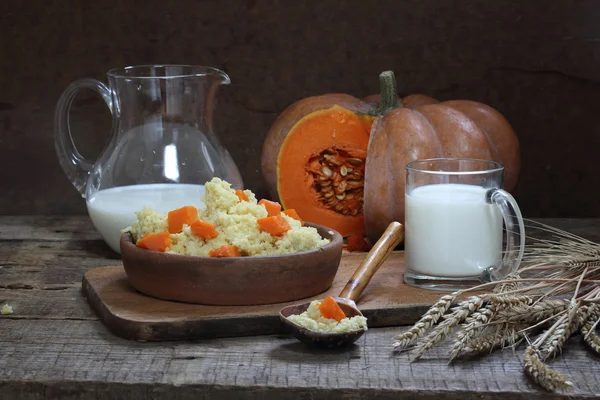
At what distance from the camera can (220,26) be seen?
1.89 metres

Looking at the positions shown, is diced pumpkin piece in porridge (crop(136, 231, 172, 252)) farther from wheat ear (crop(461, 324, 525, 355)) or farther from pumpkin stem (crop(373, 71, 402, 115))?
pumpkin stem (crop(373, 71, 402, 115))

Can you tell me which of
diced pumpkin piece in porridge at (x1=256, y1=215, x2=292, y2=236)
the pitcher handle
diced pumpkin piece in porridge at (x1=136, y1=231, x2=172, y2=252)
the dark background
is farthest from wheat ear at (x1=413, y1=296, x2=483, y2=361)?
the dark background

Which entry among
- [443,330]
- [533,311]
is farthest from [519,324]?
[443,330]

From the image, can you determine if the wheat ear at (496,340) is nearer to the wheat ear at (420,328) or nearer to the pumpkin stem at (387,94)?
the wheat ear at (420,328)

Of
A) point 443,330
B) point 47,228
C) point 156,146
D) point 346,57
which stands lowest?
point 47,228

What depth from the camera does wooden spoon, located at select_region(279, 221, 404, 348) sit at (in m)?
1.02

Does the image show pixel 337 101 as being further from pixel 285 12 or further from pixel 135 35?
pixel 135 35

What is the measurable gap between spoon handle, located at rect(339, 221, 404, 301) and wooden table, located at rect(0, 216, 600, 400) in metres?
0.07

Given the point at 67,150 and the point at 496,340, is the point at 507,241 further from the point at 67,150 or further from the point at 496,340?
the point at 67,150

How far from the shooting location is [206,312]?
111 centimetres

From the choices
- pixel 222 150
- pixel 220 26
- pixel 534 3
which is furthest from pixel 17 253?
pixel 534 3

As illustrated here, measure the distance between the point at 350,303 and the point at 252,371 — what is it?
0.18 meters

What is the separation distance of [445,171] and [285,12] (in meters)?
0.71

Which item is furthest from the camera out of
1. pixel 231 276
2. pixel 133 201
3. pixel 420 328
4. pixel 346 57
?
pixel 346 57
